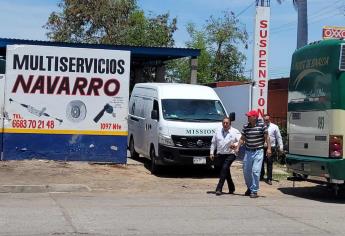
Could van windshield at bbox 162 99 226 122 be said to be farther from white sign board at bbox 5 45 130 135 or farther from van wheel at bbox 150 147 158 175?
white sign board at bbox 5 45 130 135

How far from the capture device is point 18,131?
16.8 m

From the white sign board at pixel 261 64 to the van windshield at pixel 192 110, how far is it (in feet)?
7.90

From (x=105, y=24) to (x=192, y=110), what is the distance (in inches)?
957

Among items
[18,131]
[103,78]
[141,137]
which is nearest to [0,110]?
[18,131]

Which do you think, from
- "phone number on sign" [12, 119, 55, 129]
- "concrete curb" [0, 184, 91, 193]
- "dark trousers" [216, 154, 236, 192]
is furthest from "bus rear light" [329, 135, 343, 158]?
"phone number on sign" [12, 119, 55, 129]

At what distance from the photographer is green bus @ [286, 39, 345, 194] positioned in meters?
12.0

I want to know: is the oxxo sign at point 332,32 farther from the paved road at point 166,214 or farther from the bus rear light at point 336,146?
the paved road at point 166,214

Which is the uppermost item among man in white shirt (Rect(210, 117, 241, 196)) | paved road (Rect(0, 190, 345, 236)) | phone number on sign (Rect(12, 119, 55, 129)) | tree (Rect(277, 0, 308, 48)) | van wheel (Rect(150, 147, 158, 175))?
tree (Rect(277, 0, 308, 48))

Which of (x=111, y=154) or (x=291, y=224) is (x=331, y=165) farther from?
(x=111, y=154)

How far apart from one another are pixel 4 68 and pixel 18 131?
1955 millimetres

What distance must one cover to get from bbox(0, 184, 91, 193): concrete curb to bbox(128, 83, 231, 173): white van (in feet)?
9.89

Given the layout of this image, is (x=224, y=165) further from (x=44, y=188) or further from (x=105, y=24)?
(x=105, y=24)

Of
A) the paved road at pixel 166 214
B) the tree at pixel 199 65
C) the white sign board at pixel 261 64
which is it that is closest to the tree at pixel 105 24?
the tree at pixel 199 65

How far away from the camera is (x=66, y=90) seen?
17.2m
